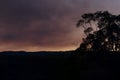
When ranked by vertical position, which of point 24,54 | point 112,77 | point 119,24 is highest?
point 119,24

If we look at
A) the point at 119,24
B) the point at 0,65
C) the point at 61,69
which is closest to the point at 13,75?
the point at 0,65

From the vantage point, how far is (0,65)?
3428cm

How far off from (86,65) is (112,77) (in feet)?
9.50

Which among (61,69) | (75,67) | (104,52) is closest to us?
(75,67)

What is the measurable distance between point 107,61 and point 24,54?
28.9 ft

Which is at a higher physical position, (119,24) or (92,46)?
(119,24)

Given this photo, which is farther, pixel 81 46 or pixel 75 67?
pixel 81 46

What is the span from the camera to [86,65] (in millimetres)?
34094

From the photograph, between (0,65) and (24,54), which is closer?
(0,65)

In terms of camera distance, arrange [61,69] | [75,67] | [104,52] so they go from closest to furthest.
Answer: [75,67], [61,69], [104,52]

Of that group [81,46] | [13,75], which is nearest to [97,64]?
[81,46]

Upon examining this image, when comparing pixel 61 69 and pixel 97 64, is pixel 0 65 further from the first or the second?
pixel 97 64

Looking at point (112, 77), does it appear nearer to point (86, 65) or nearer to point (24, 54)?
point (86, 65)

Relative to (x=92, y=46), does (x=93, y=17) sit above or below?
above
